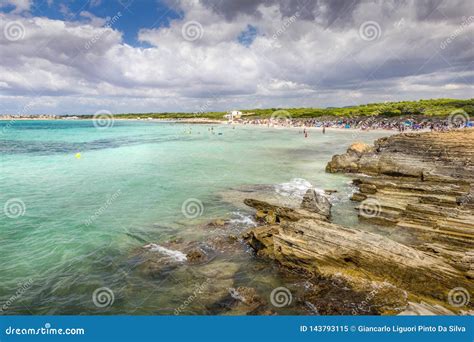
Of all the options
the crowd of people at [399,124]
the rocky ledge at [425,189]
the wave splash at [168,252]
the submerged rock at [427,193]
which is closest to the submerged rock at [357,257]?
the submerged rock at [427,193]

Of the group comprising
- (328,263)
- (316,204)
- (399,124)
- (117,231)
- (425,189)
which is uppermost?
(399,124)

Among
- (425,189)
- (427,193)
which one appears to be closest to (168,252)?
(427,193)

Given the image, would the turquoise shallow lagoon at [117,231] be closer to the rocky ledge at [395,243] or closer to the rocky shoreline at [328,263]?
the rocky shoreline at [328,263]

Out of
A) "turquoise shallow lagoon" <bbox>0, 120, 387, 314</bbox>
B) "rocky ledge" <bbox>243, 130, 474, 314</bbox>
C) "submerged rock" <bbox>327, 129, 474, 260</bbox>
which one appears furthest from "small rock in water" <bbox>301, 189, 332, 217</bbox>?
"submerged rock" <bbox>327, 129, 474, 260</bbox>

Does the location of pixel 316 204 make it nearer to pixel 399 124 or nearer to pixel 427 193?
pixel 427 193

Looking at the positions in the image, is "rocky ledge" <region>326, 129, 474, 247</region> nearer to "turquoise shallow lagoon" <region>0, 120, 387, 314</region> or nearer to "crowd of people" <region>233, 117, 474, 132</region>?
"turquoise shallow lagoon" <region>0, 120, 387, 314</region>

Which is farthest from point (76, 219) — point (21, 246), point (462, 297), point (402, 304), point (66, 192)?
point (462, 297)

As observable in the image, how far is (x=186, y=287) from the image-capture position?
11852 millimetres

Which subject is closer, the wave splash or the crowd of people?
the wave splash

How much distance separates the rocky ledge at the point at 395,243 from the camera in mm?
10383

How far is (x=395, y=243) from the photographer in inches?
467

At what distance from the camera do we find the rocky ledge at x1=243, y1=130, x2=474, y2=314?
409 inches

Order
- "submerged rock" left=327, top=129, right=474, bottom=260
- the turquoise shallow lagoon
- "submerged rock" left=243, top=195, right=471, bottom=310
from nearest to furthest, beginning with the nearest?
"submerged rock" left=243, top=195, right=471, bottom=310
the turquoise shallow lagoon
"submerged rock" left=327, top=129, right=474, bottom=260

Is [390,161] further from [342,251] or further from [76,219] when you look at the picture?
[76,219]
